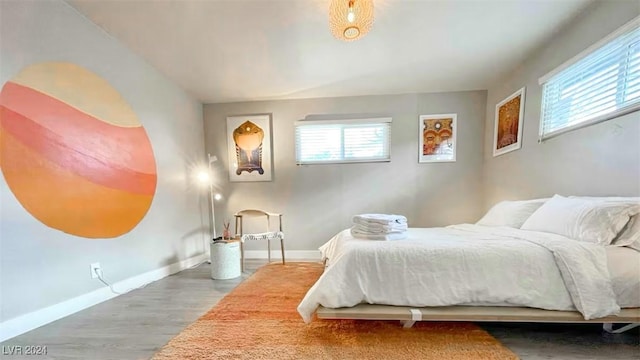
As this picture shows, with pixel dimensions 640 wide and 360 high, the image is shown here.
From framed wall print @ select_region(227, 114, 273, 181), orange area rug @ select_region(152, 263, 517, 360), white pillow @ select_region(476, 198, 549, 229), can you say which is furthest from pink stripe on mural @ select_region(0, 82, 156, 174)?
white pillow @ select_region(476, 198, 549, 229)

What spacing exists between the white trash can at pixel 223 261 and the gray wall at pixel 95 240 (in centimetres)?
64

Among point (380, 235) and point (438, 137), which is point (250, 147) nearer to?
point (380, 235)

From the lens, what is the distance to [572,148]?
193cm

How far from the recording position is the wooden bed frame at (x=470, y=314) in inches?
49.1

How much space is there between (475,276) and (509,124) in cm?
221

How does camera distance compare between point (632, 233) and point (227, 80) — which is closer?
point (632, 233)

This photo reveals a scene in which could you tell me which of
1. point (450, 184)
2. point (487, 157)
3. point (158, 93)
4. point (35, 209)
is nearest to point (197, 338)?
point (35, 209)

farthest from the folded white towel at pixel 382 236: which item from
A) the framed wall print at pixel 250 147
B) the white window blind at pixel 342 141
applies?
the framed wall print at pixel 250 147

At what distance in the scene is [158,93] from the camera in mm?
2674

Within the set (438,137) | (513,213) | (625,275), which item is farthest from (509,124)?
(625,275)

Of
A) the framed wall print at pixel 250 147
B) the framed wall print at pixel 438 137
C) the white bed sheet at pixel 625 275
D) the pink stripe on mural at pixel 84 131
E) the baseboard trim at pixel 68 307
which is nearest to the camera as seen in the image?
the white bed sheet at pixel 625 275

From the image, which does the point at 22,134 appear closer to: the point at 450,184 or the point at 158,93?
the point at 158,93

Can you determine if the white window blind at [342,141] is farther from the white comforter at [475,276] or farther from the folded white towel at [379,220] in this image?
the white comforter at [475,276]

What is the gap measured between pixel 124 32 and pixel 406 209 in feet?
12.0
